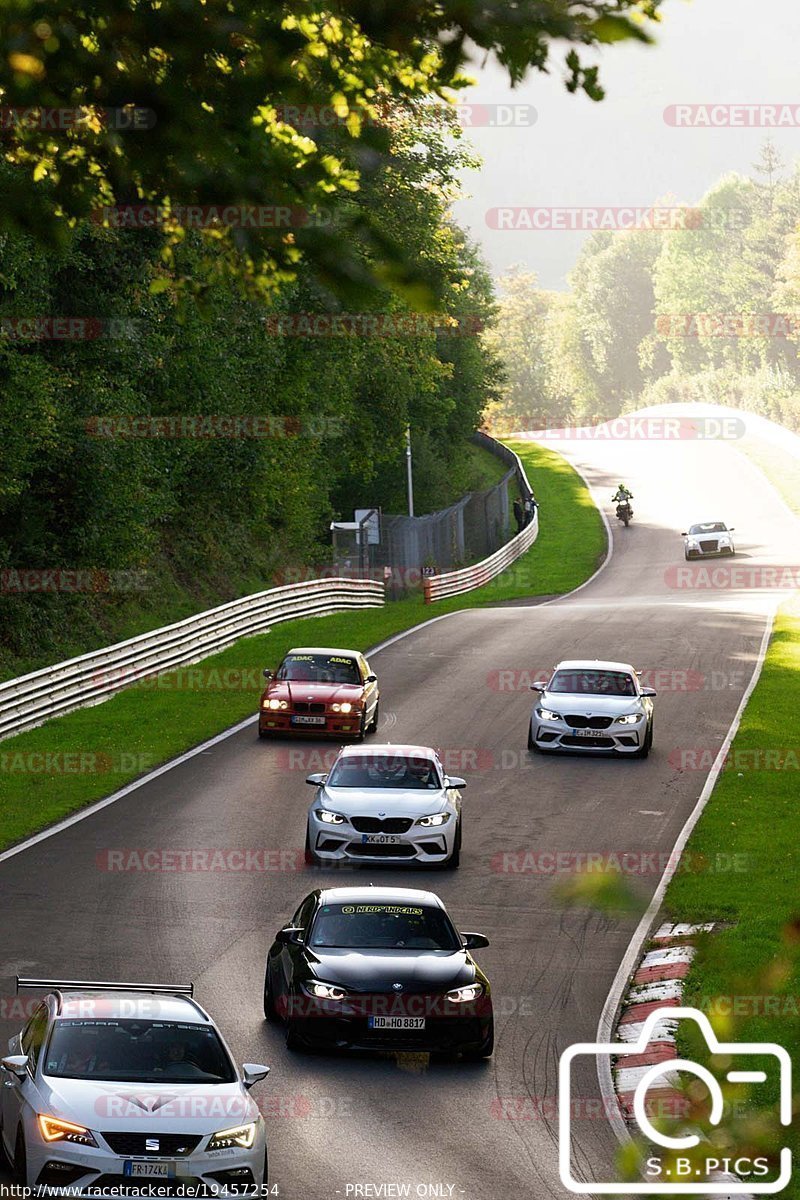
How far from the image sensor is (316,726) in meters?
29.4

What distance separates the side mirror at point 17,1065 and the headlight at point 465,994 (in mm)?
4257

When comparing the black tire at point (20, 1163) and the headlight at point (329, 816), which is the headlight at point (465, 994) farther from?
the headlight at point (329, 816)

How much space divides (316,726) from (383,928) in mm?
14904

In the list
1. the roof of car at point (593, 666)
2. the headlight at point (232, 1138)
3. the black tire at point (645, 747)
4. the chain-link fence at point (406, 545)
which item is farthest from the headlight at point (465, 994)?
the chain-link fence at point (406, 545)

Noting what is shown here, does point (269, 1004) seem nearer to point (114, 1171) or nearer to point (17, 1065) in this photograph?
point (17, 1065)

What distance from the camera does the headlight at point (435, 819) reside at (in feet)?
67.7

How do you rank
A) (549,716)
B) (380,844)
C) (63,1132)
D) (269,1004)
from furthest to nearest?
(549,716) → (380,844) → (269,1004) → (63,1132)

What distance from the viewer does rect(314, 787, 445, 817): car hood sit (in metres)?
20.7

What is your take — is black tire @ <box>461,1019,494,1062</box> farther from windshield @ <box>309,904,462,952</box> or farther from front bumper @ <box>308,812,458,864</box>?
front bumper @ <box>308,812,458,864</box>

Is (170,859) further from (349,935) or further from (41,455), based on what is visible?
(41,455)

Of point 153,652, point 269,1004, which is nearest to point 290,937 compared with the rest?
point 269,1004

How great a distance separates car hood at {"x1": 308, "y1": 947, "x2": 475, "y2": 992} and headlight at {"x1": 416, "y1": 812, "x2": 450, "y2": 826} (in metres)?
6.28

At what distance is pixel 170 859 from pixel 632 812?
719cm

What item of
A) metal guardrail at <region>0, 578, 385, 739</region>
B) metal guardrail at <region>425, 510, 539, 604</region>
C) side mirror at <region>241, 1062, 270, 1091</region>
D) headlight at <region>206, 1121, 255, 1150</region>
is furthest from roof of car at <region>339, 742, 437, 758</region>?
metal guardrail at <region>425, 510, 539, 604</region>
